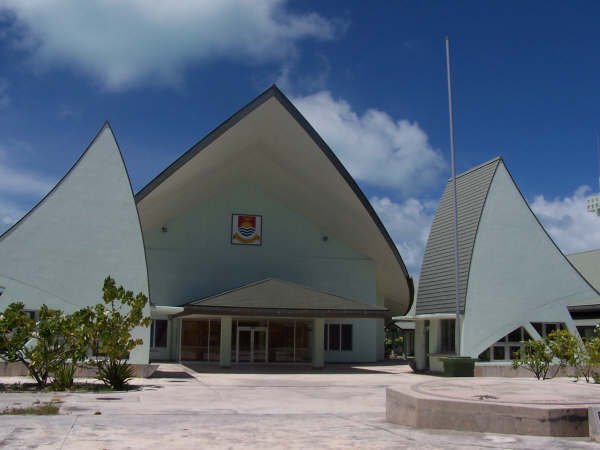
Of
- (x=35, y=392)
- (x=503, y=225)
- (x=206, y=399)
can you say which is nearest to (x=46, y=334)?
(x=35, y=392)

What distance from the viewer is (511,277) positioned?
27.8 m

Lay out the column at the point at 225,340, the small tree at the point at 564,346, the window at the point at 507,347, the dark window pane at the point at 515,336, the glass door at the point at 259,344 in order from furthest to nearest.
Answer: the glass door at the point at 259,344 → the column at the point at 225,340 → the dark window pane at the point at 515,336 → the window at the point at 507,347 → the small tree at the point at 564,346

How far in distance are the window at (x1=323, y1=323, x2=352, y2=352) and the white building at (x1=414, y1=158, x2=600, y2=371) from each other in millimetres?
9006

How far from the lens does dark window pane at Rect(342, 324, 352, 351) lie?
1497 inches

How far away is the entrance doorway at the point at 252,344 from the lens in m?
34.2

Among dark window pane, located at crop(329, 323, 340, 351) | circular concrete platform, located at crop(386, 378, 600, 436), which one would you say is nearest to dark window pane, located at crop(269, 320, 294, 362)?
dark window pane, located at crop(329, 323, 340, 351)

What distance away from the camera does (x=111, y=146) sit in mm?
24078

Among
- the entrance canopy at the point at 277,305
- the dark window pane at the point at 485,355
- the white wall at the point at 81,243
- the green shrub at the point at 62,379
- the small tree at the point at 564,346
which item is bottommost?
the green shrub at the point at 62,379

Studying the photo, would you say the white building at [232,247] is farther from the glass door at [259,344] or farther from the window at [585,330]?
the window at [585,330]

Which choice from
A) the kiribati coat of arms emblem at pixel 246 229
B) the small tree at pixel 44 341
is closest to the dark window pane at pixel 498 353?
the kiribati coat of arms emblem at pixel 246 229

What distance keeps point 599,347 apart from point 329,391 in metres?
8.24

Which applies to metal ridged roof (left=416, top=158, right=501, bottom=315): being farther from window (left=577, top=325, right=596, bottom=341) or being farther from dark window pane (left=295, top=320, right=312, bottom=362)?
dark window pane (left=295, top=320, right=312, bottom=362)

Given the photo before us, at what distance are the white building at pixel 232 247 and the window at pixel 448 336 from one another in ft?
A: 8.16

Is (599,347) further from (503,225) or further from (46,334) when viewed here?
(46,334)
